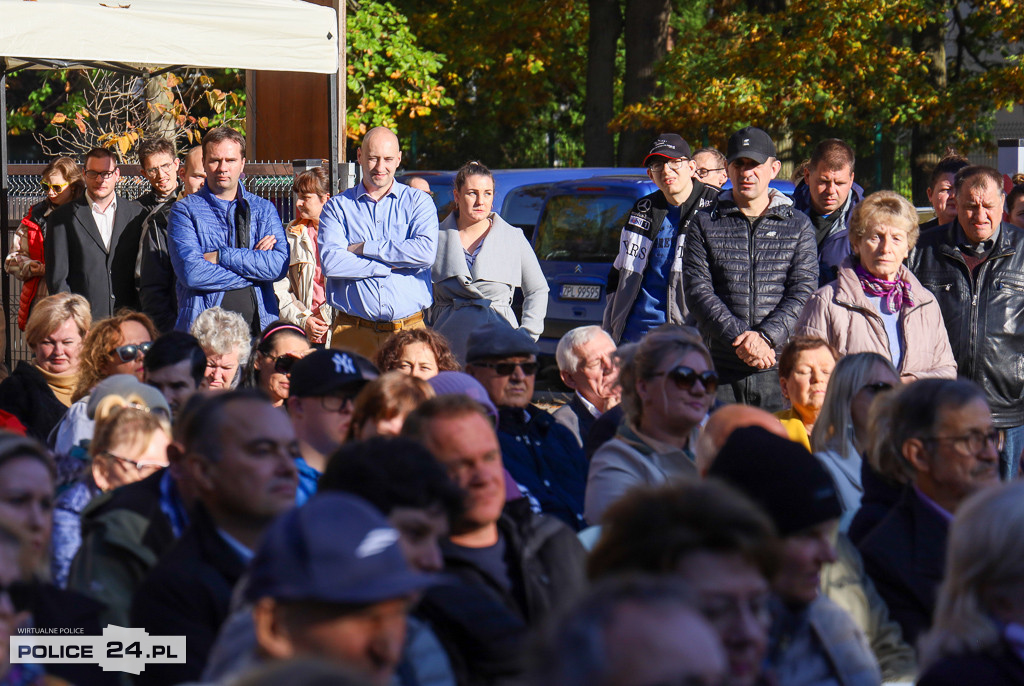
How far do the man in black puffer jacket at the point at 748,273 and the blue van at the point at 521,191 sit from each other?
5.42m

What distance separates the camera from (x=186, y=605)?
292cm

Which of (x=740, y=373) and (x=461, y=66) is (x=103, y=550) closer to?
(x=740, y=373)

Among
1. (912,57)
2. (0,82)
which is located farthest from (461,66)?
(0,82)

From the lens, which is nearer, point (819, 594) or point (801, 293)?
point (819, 594)

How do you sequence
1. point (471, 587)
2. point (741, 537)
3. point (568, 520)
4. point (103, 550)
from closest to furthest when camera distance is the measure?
point (741, 537) → point (471, 587) → point (103, 550) → point (568, 520)

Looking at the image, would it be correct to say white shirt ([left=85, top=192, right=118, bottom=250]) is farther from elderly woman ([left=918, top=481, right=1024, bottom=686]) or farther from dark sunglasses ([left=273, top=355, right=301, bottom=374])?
elderly woman ([left=918, top=481, right=1024, bottom=686])

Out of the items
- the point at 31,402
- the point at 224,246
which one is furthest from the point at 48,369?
the point at 224,246

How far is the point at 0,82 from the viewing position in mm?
9797

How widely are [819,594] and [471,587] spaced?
82 centimetres

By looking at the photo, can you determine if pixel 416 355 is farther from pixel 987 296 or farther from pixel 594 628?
pixel 594 628

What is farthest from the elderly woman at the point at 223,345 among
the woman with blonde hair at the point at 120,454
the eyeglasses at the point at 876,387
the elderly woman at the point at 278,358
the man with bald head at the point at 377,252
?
the eyeglasses at the point at 876,387

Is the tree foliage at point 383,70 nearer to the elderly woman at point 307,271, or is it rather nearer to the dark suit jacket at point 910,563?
the elderly woman at point 307,271

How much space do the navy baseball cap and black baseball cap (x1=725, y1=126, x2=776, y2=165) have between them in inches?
187

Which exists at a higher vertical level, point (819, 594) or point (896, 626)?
point (819, 594)
